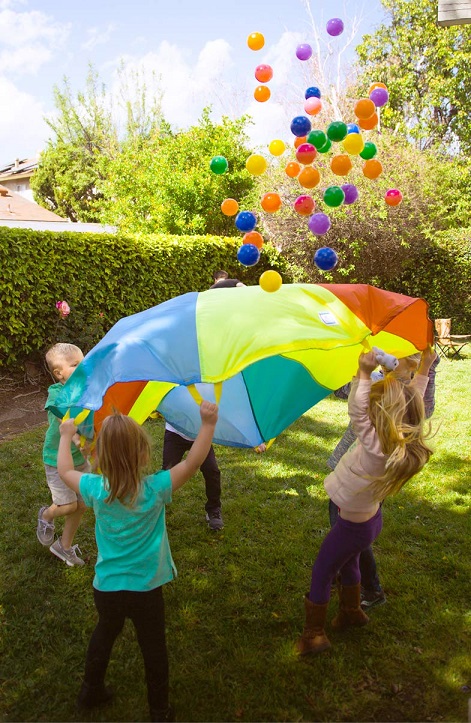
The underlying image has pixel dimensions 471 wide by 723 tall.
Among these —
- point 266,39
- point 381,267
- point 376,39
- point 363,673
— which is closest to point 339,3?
point 266,39

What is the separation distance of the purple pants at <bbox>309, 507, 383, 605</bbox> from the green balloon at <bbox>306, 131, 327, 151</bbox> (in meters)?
2.23

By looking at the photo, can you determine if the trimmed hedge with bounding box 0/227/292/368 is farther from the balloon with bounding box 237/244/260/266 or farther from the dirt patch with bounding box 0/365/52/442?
the balloon with bounding box 237/244/260/266

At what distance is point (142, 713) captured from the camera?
236 centimetres

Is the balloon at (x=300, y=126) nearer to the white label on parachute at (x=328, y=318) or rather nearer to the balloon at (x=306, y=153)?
the balloon at (x=306, y=153)

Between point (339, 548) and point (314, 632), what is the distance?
0.47 m

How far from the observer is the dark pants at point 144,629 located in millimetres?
2158

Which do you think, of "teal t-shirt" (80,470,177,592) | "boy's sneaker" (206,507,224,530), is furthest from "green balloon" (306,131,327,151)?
"boy's sneaker" (206,507,224,530)

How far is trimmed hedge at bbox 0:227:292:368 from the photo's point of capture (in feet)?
25.2

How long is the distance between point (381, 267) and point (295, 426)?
780cm

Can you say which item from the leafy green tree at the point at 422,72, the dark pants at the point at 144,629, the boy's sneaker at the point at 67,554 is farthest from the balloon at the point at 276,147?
the leafy green tree at the point at 422,72

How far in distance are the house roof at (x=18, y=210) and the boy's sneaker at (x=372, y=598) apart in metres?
28.4

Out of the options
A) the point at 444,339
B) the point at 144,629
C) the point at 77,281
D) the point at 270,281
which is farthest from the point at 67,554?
the point at 444,339

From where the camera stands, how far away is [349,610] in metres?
2.86

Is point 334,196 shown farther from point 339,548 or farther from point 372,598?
point 372,598
